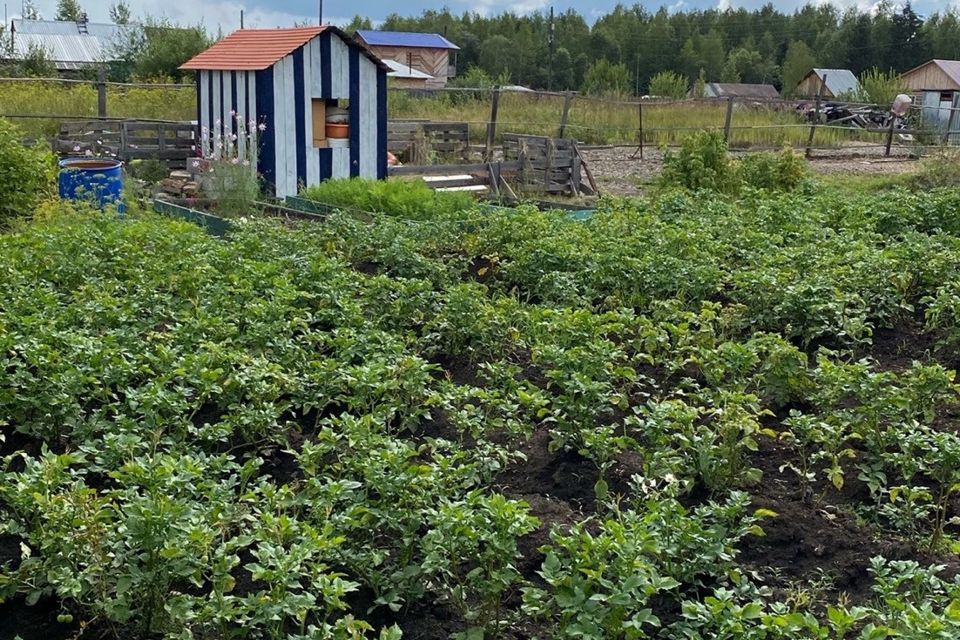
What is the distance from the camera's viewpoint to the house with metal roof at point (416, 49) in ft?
206

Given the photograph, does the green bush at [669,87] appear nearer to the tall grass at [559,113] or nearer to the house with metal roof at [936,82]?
the house with metal roof at [936,82]

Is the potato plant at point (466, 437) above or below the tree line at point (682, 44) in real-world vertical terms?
below

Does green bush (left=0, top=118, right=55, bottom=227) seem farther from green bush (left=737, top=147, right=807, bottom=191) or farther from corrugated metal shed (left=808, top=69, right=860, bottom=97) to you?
corrugated metal shed (left=808, top=69, right=860, bottom=97)

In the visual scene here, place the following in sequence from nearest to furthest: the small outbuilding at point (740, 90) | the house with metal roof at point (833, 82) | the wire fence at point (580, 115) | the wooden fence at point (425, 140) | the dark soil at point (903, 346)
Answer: the dark soil at point (903, 346) < the wooden fence at point (425, 140) < the wire fence at point (580, 115) < the house with metal roof at point (833, 82) < the small outbuilding at point (740, 90)

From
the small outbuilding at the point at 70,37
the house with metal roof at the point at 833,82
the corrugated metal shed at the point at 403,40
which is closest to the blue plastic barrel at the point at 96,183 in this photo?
the small outbuilding at the point at 70,37

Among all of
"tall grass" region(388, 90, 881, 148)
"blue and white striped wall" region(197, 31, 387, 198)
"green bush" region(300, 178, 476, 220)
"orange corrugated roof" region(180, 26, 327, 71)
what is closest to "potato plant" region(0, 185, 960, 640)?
"green bush" region(300, 178, 476, 220)

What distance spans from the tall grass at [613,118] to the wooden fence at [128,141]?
27.6 ft

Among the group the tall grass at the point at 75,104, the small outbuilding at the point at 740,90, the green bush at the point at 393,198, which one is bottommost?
the green bush at the point at 393,198

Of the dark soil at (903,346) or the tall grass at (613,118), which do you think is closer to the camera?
the dark soil at (903,346)

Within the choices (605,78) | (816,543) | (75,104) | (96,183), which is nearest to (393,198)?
(96,183)

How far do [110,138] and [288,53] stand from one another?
3.48 m

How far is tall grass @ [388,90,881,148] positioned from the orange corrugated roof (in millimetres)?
8781

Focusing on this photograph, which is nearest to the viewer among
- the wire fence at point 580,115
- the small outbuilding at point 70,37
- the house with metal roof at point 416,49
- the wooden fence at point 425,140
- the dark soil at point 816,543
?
the dark soil at point 816,543

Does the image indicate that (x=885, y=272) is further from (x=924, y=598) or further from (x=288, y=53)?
(x=288, y=53)
